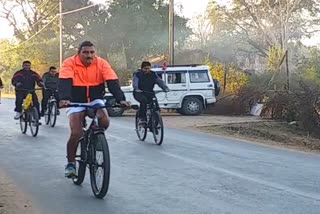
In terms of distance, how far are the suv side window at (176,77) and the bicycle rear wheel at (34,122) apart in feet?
34.3

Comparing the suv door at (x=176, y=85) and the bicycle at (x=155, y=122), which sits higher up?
the suv door at (x=176, y=85)

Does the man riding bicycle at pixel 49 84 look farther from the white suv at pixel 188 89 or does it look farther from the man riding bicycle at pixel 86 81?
the man riding bicycle at pixel 86 81

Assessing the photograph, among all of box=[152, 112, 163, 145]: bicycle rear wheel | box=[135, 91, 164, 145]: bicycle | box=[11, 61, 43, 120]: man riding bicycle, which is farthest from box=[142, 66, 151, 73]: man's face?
box=[11, 61, 43, 120]: man riding bicycle

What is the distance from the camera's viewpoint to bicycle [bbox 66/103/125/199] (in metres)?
7.14

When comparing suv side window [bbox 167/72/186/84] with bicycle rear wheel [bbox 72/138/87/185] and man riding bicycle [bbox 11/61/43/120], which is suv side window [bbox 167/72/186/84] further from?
bicycle rear wheel [bbox 72/138/87/185]

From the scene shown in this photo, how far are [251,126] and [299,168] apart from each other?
8.51 metres

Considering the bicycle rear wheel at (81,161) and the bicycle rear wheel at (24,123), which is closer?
the bicycle rear wheel at (81,161)

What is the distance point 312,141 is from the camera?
53.2 feet

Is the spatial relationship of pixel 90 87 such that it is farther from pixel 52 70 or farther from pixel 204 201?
pixel 52 70

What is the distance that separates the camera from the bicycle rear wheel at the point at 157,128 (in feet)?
42.5

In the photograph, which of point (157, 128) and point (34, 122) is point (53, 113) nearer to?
point (34, 122)

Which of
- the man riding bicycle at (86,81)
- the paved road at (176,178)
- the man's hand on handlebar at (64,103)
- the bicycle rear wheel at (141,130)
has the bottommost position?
the paved road at (176,178)

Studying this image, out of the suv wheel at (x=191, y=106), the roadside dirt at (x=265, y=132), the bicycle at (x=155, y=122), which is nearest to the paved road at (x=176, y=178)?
the bicycle at (x=155, y=122)

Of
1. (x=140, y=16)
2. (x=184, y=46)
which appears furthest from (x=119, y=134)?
(x=184, y=46)
